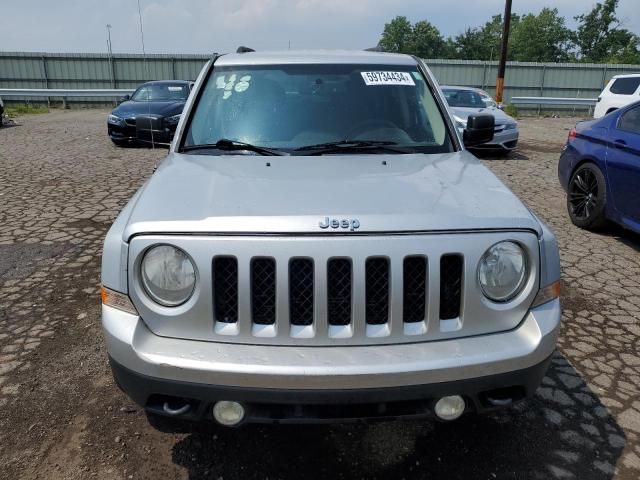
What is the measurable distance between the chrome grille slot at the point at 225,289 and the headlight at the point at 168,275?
0.31 ft

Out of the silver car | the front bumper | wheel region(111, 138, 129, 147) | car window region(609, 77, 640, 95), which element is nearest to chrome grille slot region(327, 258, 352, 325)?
the front bumper

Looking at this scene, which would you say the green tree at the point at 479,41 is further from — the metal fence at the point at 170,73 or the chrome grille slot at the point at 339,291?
the chrome grille slot at the point at 339,291

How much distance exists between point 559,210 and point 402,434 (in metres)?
5.19

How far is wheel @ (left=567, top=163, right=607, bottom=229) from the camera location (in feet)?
18.2

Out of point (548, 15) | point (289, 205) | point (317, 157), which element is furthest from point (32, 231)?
point (548, 15)

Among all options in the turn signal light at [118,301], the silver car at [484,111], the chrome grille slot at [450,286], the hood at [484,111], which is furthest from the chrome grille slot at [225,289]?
the hood at [484,111]

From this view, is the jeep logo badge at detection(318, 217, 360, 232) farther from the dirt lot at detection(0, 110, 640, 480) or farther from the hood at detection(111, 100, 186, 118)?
the hood at detection(111, 100, 186, 118)

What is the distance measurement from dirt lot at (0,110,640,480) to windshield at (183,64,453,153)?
60.4 inches

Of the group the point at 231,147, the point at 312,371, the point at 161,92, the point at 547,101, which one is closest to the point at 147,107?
the point at 161,92

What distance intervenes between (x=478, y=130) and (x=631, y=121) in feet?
9.33

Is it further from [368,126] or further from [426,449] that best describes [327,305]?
[368,126]

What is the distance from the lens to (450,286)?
1991 millimetres

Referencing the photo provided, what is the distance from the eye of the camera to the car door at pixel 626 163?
4.99 meters

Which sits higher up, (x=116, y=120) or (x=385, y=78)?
(x=385, y=78)
